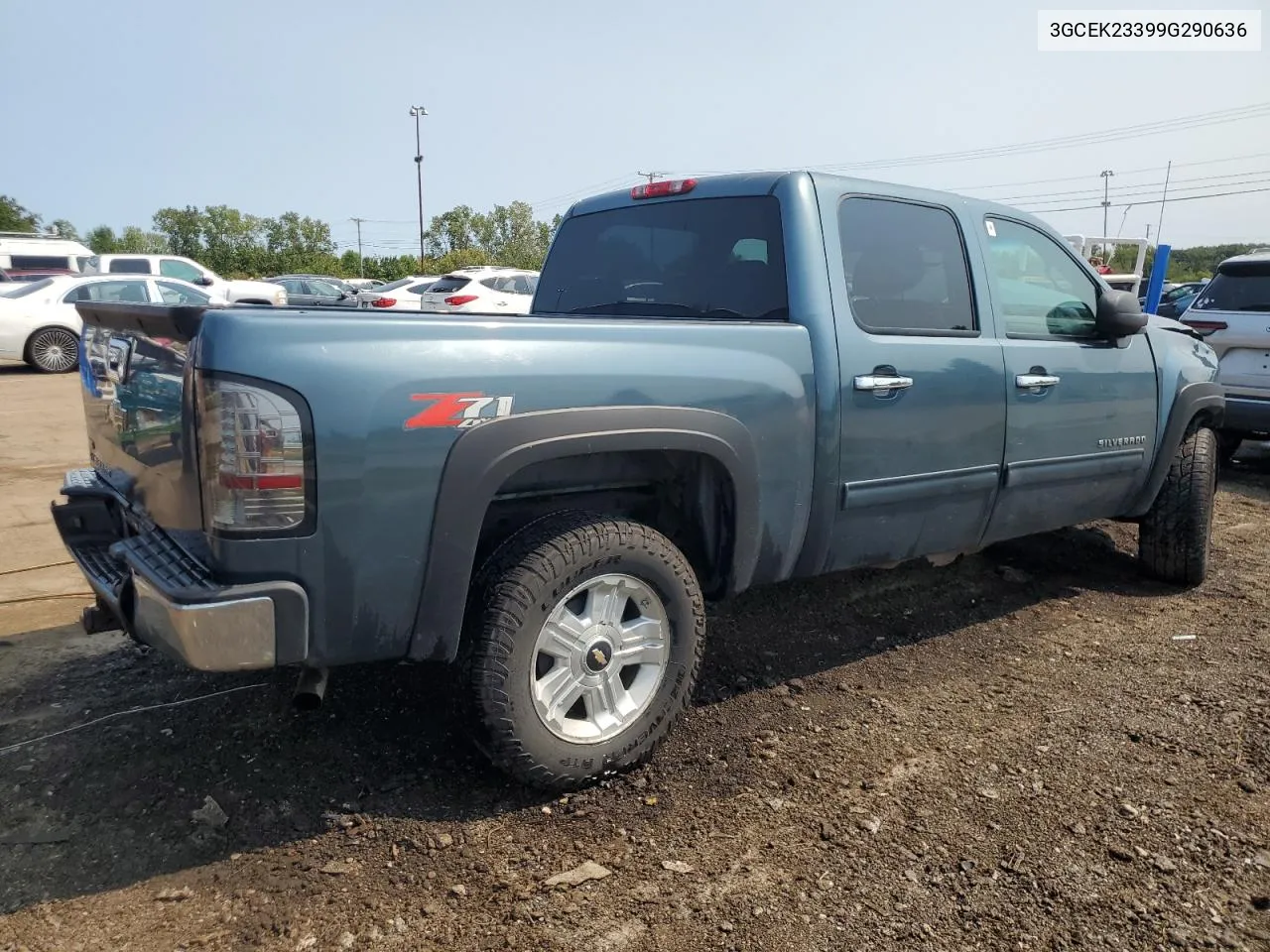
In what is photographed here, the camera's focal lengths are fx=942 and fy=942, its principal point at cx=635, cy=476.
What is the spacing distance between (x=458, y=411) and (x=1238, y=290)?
7710 mm

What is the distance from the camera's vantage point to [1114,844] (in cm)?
259

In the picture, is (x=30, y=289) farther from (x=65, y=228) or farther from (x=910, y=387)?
(x=65, y=228)

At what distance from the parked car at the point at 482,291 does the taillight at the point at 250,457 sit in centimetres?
1410

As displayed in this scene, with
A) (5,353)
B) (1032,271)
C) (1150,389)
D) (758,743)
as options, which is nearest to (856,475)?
(758,743)

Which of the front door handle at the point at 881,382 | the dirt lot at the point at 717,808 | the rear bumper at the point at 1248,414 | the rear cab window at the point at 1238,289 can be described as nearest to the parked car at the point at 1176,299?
the rear cab window at the point at 1238,289

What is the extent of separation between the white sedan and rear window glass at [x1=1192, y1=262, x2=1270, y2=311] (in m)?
12.8

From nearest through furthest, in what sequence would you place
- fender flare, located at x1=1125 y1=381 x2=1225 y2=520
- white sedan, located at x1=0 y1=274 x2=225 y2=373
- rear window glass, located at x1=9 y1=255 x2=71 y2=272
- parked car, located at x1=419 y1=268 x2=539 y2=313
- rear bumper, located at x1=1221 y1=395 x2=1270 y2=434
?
fender flare, located at x1=1125 y1=381 x2=1225 y2=520 < rear bumper, located at x1=1221 y1=395 x2=1270 y2=434 < white sedan, located at x1=0 y1=274 x2=225 y2=373 < parked car, located at x1=419 y1=268 x2=539 y2=313 < rear window glass, located at x1=9 y1=255 x2=71 y2=272

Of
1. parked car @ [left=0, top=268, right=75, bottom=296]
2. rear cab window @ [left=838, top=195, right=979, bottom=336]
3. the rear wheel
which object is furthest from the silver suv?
parked car @ [left=0, top=268, right=75, bottom=296]

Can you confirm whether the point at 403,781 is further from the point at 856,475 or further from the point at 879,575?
the point at 879,575

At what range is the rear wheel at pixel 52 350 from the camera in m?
13.9

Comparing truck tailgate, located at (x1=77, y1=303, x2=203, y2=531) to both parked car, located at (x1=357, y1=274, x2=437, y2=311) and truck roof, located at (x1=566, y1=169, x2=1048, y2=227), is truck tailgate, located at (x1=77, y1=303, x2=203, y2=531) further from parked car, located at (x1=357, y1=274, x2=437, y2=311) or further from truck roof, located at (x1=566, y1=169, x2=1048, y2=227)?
parked car, located at (x1=357, y1=274, x2=437, y2=311)

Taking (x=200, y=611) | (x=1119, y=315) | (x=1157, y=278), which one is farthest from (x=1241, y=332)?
(x=200, y=611)

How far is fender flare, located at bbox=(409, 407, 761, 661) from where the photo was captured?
7.89 ft

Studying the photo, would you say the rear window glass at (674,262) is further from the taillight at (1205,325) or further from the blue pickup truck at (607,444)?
the taillight at (1205,325)
